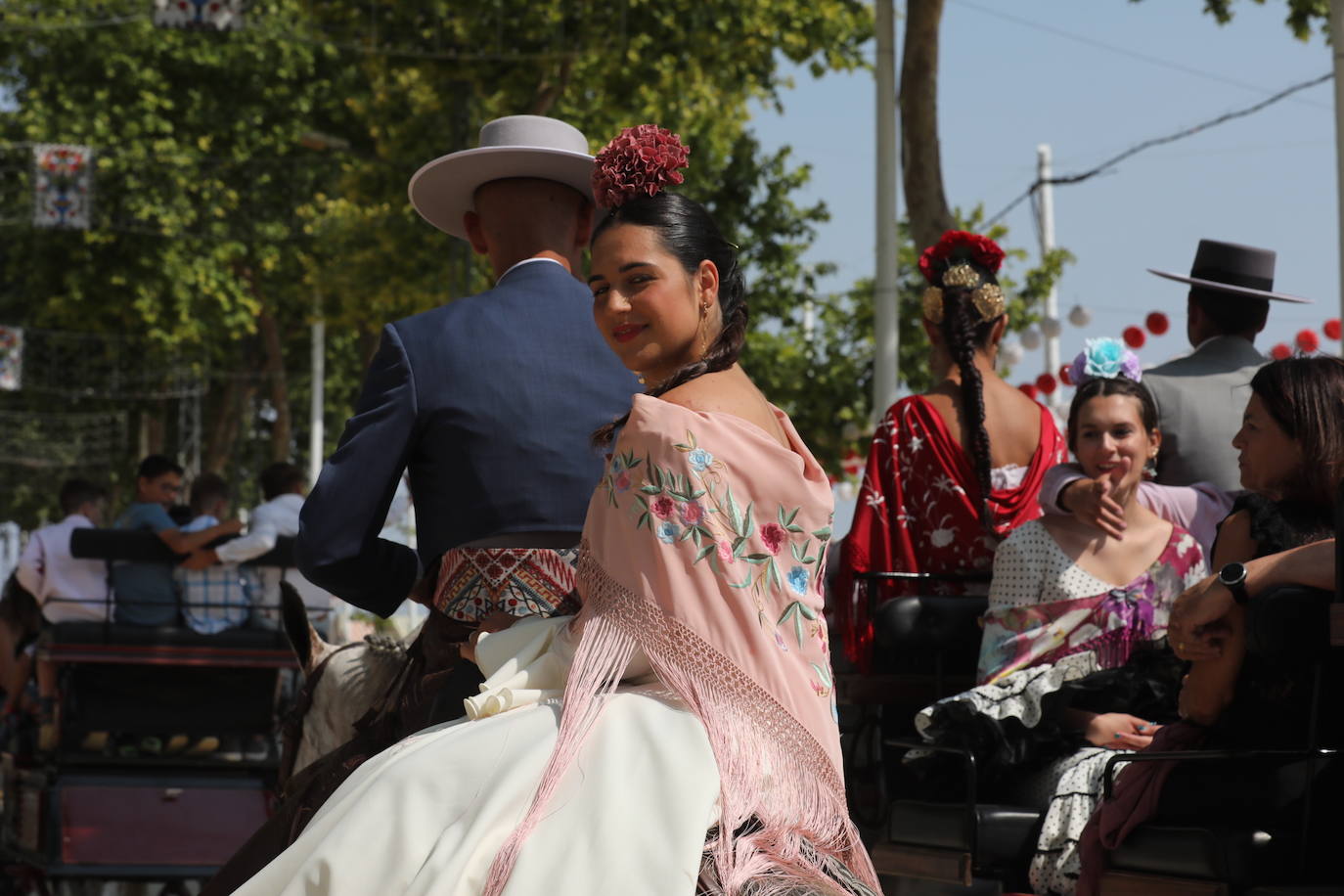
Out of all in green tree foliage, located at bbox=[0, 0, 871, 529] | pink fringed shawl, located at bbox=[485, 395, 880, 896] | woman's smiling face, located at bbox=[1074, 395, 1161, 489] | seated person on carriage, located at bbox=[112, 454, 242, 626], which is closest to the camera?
pink fringed shawl, located at bbox=[485, 395, 880, 896]

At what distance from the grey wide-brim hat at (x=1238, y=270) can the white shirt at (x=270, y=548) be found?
4586 millimetres

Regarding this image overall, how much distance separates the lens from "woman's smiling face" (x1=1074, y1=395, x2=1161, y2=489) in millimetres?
5535

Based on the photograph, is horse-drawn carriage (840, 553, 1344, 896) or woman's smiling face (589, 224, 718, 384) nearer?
woman's smiling face (589, 224, 718, 384)

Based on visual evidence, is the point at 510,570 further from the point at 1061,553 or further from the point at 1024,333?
the point at 1024,333

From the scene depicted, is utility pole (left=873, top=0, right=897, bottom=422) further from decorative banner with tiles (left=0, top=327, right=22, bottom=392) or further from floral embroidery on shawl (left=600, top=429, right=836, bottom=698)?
decorative banner with tiles (left=0, top=327, right=22, bottom=392)

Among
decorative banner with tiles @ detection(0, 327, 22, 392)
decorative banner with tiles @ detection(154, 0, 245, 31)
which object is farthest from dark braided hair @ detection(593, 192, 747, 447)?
decorative banner with tiles @ detection(0, 327, 22, 392)

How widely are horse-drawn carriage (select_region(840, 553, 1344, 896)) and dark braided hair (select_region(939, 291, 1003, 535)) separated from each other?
436mm

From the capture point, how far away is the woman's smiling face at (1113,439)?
5.54m

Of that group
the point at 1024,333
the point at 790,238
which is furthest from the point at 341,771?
the point at 790,238

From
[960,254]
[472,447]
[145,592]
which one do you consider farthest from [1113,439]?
[145,592]

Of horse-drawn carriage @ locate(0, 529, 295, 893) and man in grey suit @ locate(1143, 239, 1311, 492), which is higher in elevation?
man in grey suit @ locate(1143, 239, 1311, 492)

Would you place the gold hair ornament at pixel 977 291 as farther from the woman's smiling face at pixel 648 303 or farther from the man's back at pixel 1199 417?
the woman's smiling face at pixel 648 303

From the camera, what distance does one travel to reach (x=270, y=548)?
998cm

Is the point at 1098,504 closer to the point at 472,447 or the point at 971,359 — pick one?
the point at 971,359
